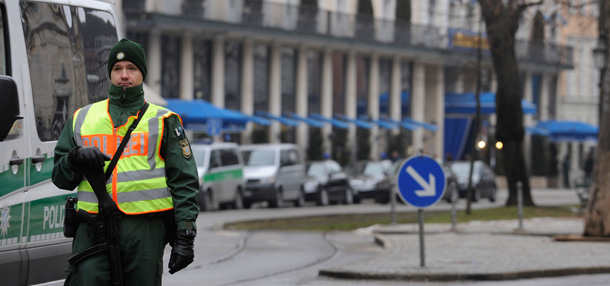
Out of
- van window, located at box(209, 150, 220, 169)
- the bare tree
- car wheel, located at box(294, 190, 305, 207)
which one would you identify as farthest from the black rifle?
car wheel, located at box(294, 190, 305, 207)

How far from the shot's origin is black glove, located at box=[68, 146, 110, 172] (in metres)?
5.77

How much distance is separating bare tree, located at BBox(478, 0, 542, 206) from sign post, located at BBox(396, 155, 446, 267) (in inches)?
546

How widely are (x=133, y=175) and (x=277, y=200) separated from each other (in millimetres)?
27725

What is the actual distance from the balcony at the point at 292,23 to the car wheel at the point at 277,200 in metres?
10.8

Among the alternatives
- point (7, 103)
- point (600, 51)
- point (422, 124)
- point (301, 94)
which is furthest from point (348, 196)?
point (7, 103)

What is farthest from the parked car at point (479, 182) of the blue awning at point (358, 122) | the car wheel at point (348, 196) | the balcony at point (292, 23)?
the blue awning at point (358, 122)

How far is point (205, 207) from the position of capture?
30844mm

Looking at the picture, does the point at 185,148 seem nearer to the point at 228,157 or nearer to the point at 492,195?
the point at 228,157

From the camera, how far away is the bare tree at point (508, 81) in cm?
2777

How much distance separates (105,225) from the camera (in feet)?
19.3

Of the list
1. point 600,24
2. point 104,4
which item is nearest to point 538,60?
point 600,24

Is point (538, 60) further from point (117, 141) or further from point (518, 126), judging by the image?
point (117, 141)

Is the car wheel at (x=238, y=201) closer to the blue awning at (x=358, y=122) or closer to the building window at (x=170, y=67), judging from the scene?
the building window at (x=170, y=67)

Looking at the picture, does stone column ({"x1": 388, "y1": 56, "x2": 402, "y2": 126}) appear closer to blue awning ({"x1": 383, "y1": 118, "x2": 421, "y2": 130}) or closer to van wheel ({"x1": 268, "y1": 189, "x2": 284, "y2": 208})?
blue awning ({"x1": 383, "y1": 118, "x2": 421, "y2": 130})
